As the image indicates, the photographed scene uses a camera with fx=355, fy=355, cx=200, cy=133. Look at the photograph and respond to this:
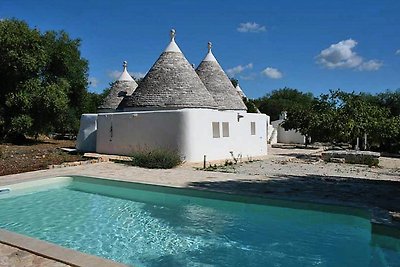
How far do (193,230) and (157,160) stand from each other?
807 cm

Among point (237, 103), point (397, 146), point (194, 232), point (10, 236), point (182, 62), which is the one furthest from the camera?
point (397, 146)

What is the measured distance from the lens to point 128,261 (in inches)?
236

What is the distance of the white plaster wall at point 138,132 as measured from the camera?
56.7 feet

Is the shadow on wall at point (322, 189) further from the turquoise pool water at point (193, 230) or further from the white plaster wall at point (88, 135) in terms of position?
the white plaster wall at point (88, 135)

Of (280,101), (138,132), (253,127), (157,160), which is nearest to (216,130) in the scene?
(253,127)

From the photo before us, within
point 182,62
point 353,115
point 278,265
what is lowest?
point 278,265

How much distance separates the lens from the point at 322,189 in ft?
34.8

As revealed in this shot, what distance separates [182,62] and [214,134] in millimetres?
5321

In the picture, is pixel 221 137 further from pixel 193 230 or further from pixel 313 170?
pixel 193 230

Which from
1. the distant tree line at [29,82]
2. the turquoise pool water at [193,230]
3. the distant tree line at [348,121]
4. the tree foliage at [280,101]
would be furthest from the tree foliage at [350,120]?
the tree foliage at [280,101]

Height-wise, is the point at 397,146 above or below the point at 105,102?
below

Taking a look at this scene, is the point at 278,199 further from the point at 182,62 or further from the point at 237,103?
the point at 237,103

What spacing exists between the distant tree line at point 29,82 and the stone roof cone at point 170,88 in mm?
9396

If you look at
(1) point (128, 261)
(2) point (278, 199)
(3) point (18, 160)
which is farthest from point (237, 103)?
(1) point (128, 261)
